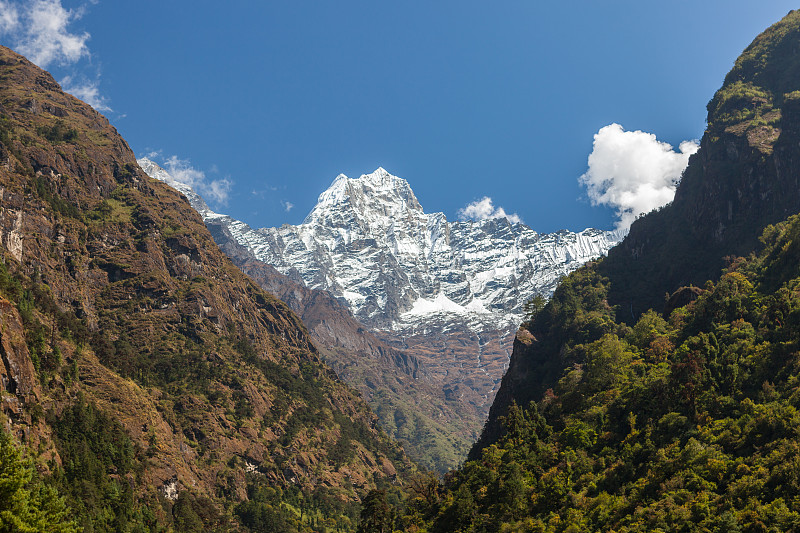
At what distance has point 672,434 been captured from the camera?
368 feet

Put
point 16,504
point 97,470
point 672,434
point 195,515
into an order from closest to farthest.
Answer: point 16,504 < point 672,434 < point 97,470 < point 195,515

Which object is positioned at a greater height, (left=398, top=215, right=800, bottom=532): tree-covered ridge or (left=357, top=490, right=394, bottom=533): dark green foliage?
(left=398, top=215, right=800, bottom=532): tree-covered ridge

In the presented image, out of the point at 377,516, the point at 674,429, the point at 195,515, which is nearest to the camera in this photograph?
the point at 674,429

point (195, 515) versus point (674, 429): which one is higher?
point (674, 429)

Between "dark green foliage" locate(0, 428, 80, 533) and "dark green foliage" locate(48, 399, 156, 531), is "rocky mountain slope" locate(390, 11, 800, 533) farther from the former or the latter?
"dark green foliage" locate(0, 428, 80, 533)

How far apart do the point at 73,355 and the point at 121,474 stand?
3858 cm

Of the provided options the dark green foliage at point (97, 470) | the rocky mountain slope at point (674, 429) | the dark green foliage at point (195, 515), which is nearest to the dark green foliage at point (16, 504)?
the dark green foliage at point (97, 470)

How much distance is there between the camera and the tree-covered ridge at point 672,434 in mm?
89438

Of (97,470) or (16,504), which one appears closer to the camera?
(16,504)

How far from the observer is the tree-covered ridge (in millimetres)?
89438

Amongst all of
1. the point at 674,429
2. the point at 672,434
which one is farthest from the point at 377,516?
the point at 674,429

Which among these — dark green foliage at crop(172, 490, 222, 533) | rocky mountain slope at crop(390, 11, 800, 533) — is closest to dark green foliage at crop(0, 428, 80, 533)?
rocky mountain slope at crop(390, 11, 800, 533)

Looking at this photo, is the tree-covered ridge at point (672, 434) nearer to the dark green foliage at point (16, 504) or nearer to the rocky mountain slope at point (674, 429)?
the rocky mountain slope at point (674, 429)

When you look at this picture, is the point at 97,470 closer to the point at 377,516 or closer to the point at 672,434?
the point at 377,516
